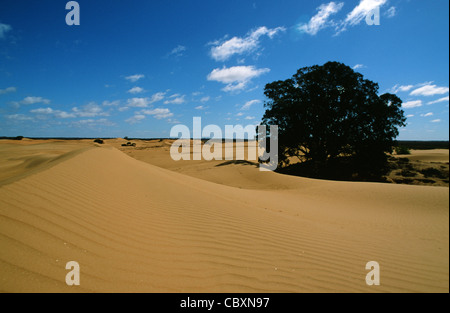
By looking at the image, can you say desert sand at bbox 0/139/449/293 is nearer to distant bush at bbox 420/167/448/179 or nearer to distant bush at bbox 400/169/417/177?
distant bush at bbox 420/167/448/179

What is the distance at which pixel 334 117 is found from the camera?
13555 mm

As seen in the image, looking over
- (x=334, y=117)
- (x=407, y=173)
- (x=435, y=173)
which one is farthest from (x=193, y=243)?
(x=334, y=117)

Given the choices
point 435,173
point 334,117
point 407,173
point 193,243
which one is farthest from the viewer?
point 334,117

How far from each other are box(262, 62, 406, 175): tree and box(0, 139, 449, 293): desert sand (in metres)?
8.78

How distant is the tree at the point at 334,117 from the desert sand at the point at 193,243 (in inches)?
346

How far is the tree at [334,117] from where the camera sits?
12.3 meters

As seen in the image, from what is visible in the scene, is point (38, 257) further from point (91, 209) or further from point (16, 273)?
point (91, 209)

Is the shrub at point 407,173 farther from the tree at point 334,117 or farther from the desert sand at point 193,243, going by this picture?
the desert sand at point 193,243

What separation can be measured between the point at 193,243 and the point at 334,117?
45.0 feet

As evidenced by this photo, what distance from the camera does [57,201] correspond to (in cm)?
339

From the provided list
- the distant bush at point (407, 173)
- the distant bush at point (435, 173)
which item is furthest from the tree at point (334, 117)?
the distant bush at point (435, 173)

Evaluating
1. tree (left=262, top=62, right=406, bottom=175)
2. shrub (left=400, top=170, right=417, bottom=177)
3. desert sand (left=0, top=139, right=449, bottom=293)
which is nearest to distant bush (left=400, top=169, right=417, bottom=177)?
shrub (left=400, top=170, right=417, bottom=177)

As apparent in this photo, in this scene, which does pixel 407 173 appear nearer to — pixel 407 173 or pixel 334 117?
pixel 407 173

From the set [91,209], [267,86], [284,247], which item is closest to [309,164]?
[267,86]
